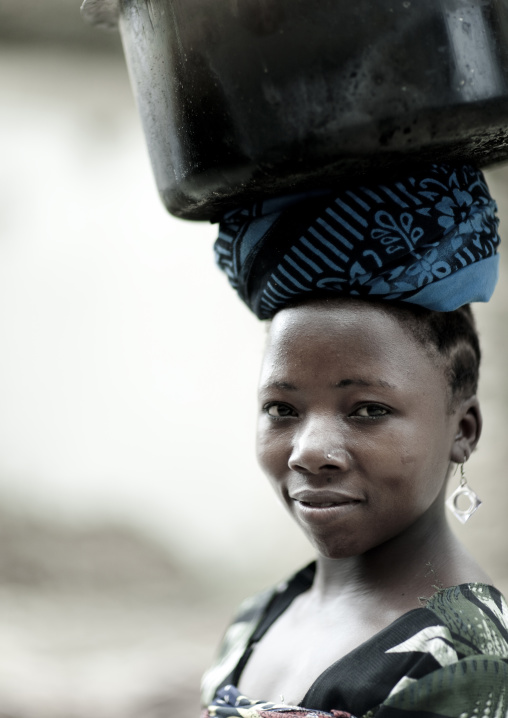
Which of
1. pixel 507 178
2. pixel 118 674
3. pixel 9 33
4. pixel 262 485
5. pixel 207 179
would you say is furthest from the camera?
pixel 262 485

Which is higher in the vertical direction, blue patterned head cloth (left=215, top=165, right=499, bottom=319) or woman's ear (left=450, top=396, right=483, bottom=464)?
blue patterned head cloth (left=215, top=165, right=499, bottom=319)

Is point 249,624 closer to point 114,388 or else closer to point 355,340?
point 355,340

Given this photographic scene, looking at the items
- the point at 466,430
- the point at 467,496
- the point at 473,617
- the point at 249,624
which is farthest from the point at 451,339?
the point at 249,624

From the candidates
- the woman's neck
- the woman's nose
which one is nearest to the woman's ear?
the woman's neck

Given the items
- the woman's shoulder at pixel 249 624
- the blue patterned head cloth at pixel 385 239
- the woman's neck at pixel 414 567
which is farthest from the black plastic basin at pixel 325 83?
the woman's shoulder at pixel 249 624

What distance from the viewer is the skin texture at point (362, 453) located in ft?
3.97

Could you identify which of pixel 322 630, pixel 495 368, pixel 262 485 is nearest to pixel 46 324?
pixel 262 485

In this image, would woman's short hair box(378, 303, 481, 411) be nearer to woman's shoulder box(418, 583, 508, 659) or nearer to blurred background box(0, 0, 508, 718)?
woman's shoulder box(418, 583, 508, 659)

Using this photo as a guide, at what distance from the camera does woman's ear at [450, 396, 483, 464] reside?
133cm

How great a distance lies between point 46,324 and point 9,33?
146 cm

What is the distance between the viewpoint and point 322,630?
4.59ft

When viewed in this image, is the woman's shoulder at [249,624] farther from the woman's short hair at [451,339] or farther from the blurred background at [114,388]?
the blurred background at [114,388]

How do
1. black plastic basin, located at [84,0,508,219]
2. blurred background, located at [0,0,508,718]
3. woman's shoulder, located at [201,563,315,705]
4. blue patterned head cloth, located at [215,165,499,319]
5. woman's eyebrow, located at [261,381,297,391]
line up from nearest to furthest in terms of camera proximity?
black plastic basin, located at [84,0,508,219] < blue patterned head cloth, located at [215,165,499,319] < woman's eyebrow, located at [261,381,297,391] < woman's shoulder, located at [201,563,315,705] < blurred background, located at [0,0,508,718]

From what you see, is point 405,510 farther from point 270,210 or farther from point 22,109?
point 22,109
